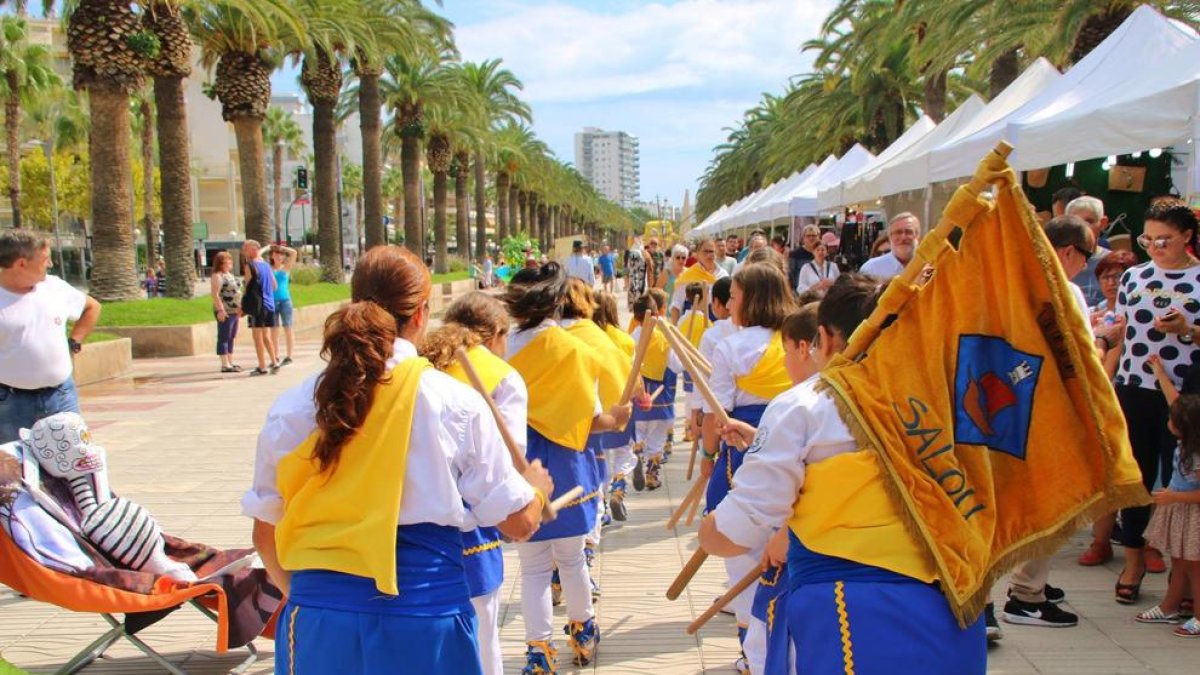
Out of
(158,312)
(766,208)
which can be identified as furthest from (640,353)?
(766,208)

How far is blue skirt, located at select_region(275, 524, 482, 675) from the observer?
252 centimetres

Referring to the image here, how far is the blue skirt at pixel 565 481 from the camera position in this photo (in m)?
4.40

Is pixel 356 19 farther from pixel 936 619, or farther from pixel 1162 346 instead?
pixel 936 619

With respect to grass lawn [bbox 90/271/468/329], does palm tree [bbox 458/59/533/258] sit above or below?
above

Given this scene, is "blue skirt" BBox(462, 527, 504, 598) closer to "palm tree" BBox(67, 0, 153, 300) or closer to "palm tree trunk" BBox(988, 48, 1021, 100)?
"palm tree" BBox(67, 0, 153, 300)

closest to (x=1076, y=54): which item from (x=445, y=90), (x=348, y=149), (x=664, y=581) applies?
(x=664, y=581)

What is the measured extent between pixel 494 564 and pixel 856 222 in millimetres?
20713

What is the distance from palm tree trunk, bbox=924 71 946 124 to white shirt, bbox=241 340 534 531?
24332mm

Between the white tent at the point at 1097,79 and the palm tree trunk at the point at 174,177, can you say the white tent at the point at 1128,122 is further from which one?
the palm tree trunk at the point at 174,177

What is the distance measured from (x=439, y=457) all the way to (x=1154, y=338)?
4.18 metres

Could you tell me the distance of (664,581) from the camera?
19.5 feet

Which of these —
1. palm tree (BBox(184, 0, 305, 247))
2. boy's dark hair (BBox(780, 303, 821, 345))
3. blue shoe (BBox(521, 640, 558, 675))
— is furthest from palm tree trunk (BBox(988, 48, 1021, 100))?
boy's dark hair (BBox(780, 303, 821, 345))

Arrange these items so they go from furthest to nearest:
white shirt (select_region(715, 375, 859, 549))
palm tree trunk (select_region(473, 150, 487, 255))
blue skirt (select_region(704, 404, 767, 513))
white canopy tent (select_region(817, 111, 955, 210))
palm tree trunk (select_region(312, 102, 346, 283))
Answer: palm tree trunk (select_region(473, 150, 487, 255)), palm tree trunk (select_region(312, 102, 346, 283)), white canopy tent (select_region(817, 111, 955, 210)), blue skirt (select_region(704, 404, 767, 513)), white shirt (select_region(715, 375, 859, 549))

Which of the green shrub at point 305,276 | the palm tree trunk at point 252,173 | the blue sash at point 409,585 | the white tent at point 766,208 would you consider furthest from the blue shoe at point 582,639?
the green shrub at point 305,276
